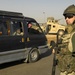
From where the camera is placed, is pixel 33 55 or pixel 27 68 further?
pixel 33 55

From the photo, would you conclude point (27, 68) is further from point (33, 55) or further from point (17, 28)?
point (17, 28)

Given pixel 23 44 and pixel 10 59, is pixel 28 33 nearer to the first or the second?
pixel 23 44

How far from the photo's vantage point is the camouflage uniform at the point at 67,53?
4074mm

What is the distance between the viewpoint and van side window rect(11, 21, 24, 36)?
1014cm

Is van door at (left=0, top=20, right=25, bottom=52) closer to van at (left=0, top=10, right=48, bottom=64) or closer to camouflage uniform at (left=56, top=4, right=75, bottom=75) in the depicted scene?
van at (left=0, top=10, right=48, bottom=64)

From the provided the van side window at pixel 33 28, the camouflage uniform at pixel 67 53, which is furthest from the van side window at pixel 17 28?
the camouflage uniform at pixel 67 53

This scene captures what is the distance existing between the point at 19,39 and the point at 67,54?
6.09m

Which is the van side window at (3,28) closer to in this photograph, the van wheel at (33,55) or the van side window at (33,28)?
the van side window at (33,28)

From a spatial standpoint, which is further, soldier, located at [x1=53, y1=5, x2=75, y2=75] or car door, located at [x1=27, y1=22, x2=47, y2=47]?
car door, located at [x1=27, y1=22, x2=47, y2=47]

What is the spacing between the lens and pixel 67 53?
427cm

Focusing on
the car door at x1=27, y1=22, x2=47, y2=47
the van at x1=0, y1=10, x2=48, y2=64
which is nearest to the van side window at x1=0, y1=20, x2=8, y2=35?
the van at x1=0, y1=10, x2=48, y2=64

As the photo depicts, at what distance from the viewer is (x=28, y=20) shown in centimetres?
1123

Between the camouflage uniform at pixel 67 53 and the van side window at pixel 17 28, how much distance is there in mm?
5767

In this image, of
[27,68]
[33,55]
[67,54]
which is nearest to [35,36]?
[33,55]
